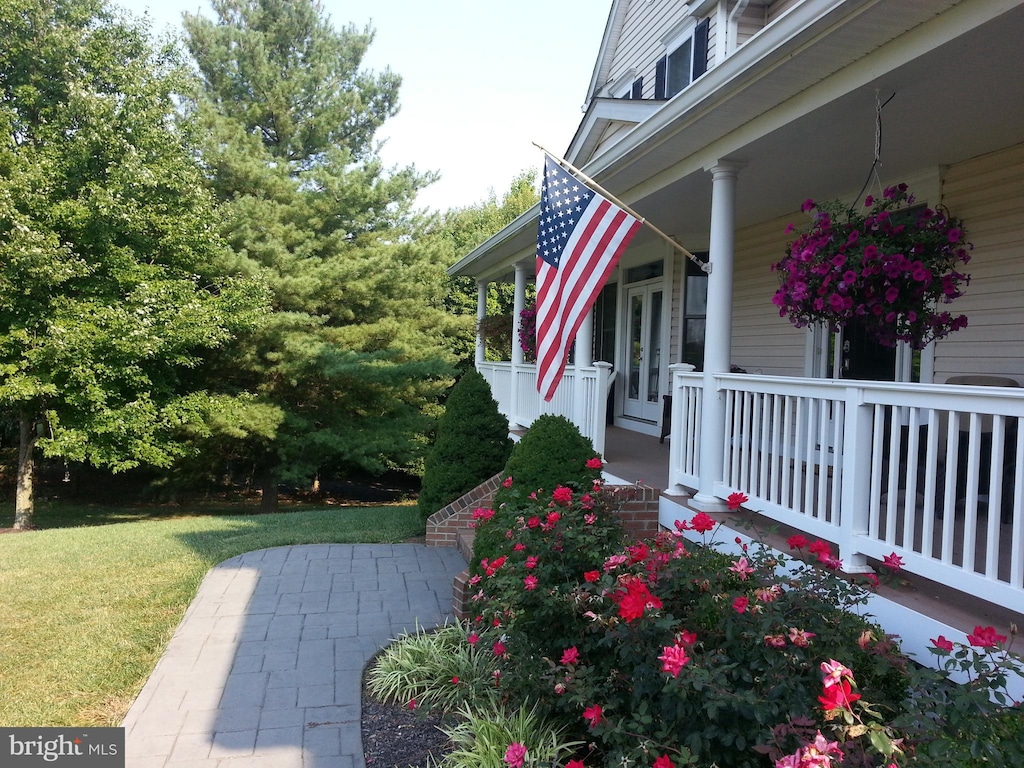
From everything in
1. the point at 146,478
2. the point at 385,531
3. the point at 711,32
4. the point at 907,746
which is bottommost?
the point at 146,478

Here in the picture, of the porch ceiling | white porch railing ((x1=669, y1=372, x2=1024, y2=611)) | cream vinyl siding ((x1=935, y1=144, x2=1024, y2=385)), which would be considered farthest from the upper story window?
white porch railing ((x1=669, y1=372, x2=1024, y2=611))

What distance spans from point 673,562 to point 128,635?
3.95 m

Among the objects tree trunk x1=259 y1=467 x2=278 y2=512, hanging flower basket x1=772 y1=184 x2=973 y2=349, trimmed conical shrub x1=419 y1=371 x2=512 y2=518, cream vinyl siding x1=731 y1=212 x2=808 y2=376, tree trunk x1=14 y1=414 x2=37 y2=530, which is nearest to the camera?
hanging flower basket x1=772 y1=184 x2=973 y2=349

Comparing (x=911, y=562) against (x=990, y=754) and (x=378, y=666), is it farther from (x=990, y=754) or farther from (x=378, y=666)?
(x=378, y=666)

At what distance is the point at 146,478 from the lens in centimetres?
2077

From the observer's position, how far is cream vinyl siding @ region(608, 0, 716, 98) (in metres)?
10.7

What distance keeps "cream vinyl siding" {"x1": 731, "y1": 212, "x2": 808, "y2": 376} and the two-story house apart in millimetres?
24

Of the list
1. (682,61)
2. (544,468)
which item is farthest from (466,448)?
(682,61)

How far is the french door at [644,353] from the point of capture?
396 inches

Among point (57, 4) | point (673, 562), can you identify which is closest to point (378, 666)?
point (673, 562)

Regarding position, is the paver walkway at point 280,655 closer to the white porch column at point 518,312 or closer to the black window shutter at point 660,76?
the white porch column at point 518,312

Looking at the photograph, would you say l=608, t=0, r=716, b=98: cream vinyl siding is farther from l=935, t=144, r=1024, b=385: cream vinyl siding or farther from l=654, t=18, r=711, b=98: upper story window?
l=935, t=144, r=1024, b=385: cream vinyl siding

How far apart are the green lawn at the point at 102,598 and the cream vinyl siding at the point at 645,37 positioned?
7.67m

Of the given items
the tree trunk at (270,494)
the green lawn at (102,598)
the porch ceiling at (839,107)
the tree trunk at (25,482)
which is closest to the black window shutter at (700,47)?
the porch ceiling at (839,107)
